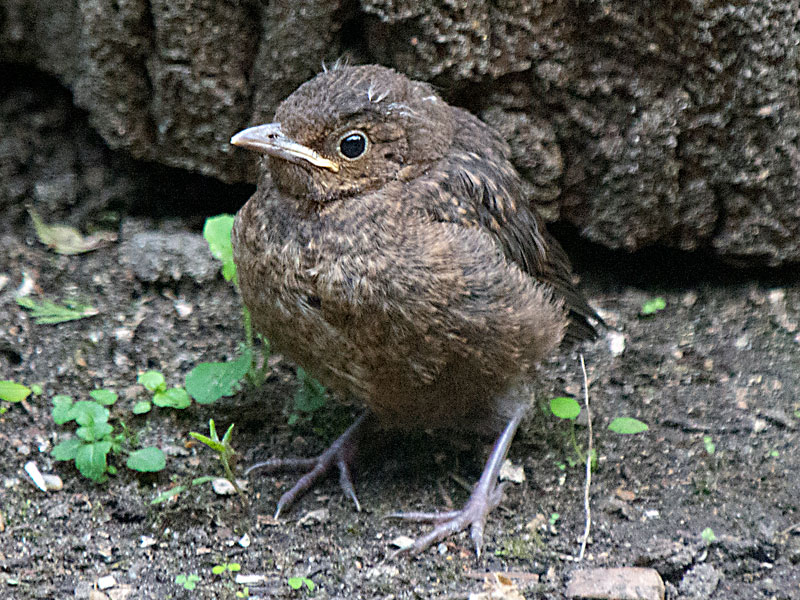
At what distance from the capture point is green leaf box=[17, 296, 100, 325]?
4.13 meters

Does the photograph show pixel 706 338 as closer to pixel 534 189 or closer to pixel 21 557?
pixel 534 189

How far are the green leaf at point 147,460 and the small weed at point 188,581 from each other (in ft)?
1.55

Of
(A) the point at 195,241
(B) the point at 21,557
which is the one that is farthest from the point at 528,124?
(B) the point at 21,557

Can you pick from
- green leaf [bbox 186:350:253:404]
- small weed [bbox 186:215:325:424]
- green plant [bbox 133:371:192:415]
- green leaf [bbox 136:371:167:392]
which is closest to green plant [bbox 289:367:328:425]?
small weed [bbox 186:215:325:424]

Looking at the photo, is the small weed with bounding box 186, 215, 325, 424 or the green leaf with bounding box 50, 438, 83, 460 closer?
the green leaf with bounding box 50, 438, 83, 460

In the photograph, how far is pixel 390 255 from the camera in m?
3.14

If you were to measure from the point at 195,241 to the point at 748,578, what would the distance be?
2848 millimetres

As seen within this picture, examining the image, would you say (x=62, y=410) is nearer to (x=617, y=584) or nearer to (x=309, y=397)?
(x=309, y=397)

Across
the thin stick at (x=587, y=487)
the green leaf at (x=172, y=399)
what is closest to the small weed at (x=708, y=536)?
the thin stick at (x=587, y=487)

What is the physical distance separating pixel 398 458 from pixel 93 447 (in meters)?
1.22

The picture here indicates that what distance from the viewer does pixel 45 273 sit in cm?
439

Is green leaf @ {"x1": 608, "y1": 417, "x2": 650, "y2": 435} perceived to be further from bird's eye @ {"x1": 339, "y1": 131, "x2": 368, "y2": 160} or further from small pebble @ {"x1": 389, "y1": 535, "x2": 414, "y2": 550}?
bird's eye @ {"x1": 339, "y1": 131, "x2": 368, "y2": 160}

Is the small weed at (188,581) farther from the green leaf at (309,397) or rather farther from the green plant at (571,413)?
the green plant at (571,413)

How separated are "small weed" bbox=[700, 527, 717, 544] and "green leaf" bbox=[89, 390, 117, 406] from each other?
7.49 feet
